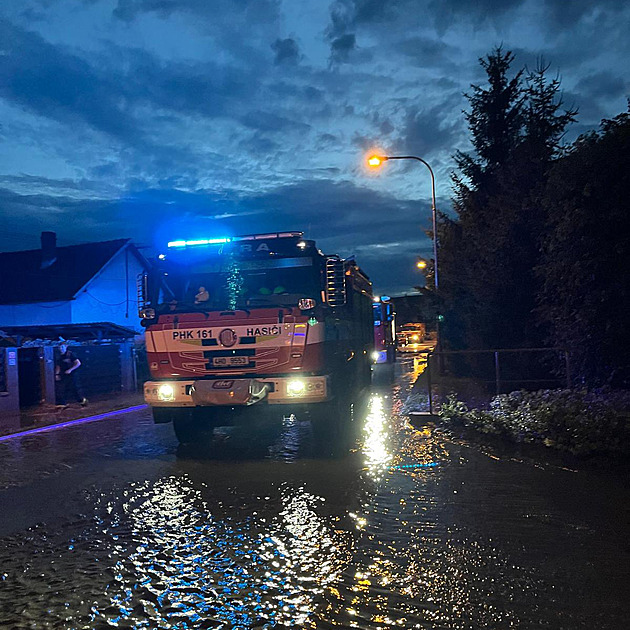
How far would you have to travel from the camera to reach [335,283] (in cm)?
940

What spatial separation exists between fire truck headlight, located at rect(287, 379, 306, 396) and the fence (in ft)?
12.6

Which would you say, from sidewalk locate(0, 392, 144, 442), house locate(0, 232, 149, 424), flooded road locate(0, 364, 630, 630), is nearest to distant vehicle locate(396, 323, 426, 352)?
house locate(0, 232, 149, 424)

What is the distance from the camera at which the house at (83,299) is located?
68.8ft

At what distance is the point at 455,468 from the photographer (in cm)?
812

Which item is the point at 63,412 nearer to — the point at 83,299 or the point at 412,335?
the point at 83,299

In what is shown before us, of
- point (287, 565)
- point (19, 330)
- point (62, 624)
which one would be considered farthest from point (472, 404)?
point (19, 330)

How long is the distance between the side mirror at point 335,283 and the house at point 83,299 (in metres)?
12.4

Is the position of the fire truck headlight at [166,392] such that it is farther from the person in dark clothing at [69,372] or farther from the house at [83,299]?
the house at [83,299]

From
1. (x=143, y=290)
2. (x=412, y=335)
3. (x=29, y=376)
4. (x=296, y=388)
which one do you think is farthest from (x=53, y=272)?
(x=412, y=335)

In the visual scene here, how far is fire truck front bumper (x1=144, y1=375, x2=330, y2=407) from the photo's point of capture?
8.98m

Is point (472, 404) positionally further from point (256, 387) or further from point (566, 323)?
point (256, 387)

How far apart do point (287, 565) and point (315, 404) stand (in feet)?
15.3

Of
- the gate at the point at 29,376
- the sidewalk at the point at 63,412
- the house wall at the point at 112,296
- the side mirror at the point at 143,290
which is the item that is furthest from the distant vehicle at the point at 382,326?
the house wall at the point at 112,296

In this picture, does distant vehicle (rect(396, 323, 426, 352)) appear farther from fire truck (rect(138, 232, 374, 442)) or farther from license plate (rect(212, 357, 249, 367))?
license plate (rect(212, 357, 249, 367))
